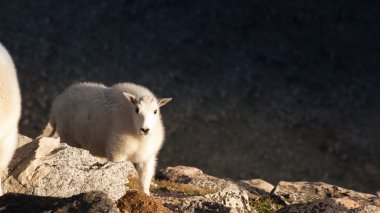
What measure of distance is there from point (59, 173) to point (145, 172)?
99.5 inches

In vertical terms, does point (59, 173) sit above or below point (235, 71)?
above

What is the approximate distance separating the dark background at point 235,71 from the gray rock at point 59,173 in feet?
65.9

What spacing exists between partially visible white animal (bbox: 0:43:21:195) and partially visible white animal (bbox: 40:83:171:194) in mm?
3133

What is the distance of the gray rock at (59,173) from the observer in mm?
8914

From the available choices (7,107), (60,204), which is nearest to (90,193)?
(60,204)

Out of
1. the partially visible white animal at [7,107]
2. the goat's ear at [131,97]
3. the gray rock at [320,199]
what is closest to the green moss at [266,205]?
the gray rock at [320,199]

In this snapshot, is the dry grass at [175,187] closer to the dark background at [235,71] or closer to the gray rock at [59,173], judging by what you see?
the gray rock at [59,173]

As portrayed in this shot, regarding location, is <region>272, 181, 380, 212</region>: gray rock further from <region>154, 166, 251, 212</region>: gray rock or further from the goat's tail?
the goat's tail

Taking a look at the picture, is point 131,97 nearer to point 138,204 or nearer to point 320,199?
point 138,204

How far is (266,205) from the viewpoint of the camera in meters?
11.6

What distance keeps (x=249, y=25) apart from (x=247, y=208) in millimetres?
31866

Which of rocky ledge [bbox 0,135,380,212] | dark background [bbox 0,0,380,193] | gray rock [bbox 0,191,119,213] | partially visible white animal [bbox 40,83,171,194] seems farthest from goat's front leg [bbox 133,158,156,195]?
dark background [bbox 0,0,380,193]

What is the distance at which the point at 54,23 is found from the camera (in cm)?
3984

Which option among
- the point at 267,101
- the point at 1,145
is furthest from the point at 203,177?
the point at 267,101
